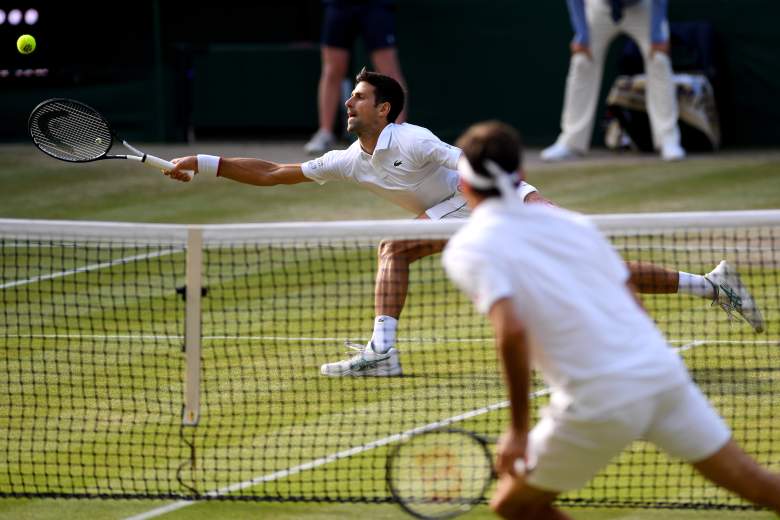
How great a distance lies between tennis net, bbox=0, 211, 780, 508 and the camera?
5.95m

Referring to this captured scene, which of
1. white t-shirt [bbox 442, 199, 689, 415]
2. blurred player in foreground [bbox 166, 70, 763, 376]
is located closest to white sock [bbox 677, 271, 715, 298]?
blurred player in foreground [bbox 166, 70, 763, 376]

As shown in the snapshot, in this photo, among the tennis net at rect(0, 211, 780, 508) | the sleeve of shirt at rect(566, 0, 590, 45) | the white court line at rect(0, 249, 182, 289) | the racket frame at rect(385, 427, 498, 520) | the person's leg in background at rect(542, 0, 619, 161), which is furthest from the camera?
the person's leg in background at rect(542, 0, 619, 161)

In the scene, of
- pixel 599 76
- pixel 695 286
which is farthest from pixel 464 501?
pixel 599 76

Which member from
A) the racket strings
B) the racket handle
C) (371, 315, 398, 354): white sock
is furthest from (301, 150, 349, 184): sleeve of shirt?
the racket strings

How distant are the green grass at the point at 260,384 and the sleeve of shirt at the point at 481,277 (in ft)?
5.18

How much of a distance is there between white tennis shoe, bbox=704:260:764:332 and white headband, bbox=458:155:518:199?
3454mm

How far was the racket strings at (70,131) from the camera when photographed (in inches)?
296

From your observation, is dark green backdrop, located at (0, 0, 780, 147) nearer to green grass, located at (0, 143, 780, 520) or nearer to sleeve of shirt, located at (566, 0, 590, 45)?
sleeve of shirt, located at (566, 0, 590, 45)

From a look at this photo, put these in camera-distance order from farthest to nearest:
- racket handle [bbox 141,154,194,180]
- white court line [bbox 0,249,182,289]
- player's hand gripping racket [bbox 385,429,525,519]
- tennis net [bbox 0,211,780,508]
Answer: white court line [bbox 0,249,182,289], racket handle [bbox 141,154,194,180], tennis net [bbox 0,211,780,508], player's hand gripping racket [bbox 385,429,525,519]

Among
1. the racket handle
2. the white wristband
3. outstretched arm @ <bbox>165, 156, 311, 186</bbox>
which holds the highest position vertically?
the racket handle

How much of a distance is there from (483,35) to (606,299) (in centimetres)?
1196

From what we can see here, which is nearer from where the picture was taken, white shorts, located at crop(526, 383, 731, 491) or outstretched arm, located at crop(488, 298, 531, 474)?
outstretched arm, located at crop(488, 298, 531, 474)

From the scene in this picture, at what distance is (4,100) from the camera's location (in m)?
16.3

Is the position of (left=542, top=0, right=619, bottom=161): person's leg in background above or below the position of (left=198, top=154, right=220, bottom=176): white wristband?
below
